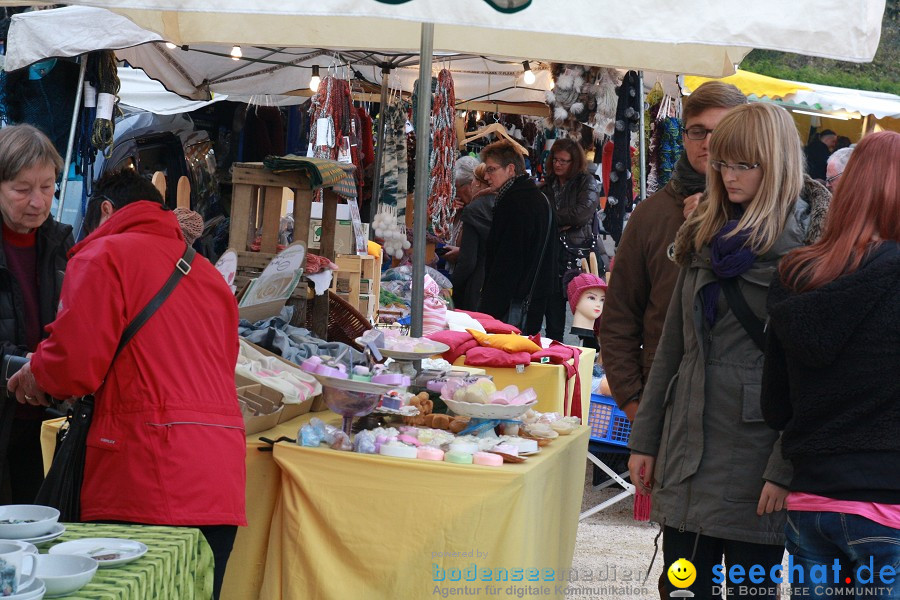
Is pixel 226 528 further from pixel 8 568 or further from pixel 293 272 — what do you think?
pixel 293 272

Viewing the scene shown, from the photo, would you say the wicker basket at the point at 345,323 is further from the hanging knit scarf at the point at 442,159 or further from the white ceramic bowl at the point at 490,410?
the hanging knit scarf at the point at 442,159

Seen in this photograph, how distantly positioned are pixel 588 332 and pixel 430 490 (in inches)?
147

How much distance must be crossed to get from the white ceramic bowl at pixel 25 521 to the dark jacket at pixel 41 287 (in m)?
1.02

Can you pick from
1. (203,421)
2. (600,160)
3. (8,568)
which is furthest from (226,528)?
(600,160)

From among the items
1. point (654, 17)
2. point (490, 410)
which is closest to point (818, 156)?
point (490, 410)

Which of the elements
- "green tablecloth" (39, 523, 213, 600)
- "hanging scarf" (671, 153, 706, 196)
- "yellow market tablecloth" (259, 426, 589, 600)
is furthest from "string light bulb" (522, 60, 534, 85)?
→ "green tablecloth" (39, 523, 213, 600)

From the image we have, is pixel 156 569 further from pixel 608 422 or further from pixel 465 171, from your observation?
pixel 465 171

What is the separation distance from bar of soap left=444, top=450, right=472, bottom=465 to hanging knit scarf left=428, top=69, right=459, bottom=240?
4.22 meters

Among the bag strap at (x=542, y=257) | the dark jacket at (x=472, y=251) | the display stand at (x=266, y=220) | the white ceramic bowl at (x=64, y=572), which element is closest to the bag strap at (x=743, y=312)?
the white ceramic bowl at (x=64, y=572)

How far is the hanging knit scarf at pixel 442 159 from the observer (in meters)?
7.00

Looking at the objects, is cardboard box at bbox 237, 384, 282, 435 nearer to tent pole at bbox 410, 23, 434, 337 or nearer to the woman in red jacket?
the woman in red jacket

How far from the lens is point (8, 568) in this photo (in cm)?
159

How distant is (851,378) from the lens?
2.14 meters

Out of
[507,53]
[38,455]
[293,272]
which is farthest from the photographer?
[507,53]
